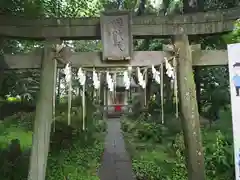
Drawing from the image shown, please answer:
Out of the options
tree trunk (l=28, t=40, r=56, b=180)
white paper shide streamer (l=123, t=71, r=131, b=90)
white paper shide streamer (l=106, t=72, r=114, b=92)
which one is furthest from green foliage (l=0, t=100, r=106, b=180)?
white paper shide streamer (l=123, t=71, r=131, b=90)

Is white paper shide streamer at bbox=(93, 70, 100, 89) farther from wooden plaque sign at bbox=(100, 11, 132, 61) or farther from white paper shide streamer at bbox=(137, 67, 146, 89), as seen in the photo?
white paper shide streamer at bbox=(137, 67, 146, 89)

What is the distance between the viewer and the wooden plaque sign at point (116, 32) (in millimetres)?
5766

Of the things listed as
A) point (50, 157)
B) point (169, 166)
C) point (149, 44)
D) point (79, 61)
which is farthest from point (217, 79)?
point (79, 61)

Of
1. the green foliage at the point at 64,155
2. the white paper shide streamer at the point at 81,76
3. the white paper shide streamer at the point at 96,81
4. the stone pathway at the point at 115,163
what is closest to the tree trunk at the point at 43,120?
the white paper shide streamer at the point at 81,76

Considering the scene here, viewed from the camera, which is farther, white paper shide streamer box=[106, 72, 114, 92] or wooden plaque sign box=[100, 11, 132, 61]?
wooden plaque sign box=[100, 11, 132, 61]

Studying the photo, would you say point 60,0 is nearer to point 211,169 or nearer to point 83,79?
point 83,79

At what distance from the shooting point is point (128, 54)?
18.9ft

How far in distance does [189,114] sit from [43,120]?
248 centimetres

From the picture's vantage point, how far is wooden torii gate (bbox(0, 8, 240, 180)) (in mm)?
5723

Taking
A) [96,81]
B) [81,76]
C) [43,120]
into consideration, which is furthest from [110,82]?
[43,120]

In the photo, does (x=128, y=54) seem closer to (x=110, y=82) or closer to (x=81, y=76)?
(x=110, y=82)

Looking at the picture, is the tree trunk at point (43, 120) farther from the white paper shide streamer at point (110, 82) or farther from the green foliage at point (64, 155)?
the green foliage at point (64, 155)

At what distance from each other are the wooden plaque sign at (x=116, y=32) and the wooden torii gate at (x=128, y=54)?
0.06ft

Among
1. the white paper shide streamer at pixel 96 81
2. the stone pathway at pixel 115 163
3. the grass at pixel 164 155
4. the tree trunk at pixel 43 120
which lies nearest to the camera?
the tree trunk at pixel 43 120
